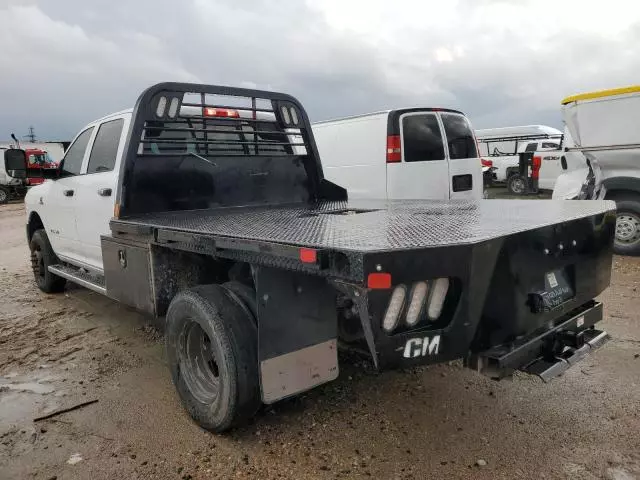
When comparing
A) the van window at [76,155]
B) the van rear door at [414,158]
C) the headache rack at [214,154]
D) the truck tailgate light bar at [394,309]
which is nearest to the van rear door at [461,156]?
the van rear door at [414,158]

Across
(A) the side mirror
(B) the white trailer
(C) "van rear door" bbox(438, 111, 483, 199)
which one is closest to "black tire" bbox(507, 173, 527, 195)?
(B) the white trailer

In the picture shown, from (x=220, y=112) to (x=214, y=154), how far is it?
1.31 feet

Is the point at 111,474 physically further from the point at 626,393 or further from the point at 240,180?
the point at 626,393

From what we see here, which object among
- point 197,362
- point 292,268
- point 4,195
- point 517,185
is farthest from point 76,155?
point 4,195

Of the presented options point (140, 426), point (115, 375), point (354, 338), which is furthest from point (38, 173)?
point (354, 338)

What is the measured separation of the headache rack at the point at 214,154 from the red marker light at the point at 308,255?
2471 mm

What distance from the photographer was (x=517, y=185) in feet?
58.6

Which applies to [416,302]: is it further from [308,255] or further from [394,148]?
[394,148]

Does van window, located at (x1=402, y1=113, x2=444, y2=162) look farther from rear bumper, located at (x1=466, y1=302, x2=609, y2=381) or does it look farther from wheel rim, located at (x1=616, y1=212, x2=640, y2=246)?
rear bumper, located at (x1=466, y1=302, x2=609, y2=381)

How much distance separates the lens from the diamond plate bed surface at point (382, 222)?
2436 mm

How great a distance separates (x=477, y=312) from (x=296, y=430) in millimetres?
1374

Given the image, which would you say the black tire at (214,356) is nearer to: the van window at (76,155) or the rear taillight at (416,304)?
the rear taillight at (416,304)

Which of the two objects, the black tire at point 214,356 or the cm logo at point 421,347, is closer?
the cm logo at point 421,347

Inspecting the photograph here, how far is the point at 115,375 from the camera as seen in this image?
13.4ft
